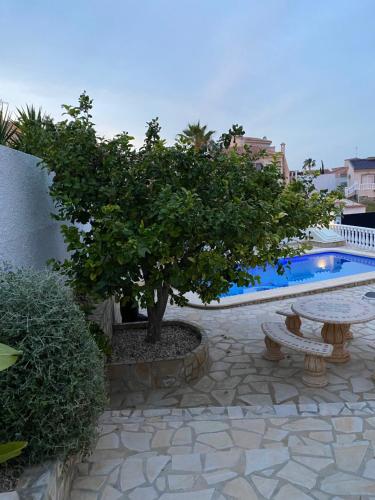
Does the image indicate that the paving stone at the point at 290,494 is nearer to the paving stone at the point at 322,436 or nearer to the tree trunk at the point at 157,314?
the paving stone at the point at 322,436

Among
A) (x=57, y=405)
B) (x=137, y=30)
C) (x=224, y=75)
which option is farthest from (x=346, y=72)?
(x=57, y=405)

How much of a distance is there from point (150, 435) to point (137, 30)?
1187 cm

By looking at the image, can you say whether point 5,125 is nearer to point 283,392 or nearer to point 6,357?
point 6,357

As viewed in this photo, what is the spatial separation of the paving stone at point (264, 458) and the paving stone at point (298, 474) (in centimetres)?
9

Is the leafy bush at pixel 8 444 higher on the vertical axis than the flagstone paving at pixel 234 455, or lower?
higher

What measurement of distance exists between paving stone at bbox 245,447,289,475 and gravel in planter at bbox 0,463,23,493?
1.84m

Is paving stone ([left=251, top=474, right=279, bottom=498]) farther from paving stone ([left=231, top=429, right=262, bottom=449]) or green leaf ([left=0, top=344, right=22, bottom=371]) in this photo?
green leaf ([left=0, top=344, right=22, bottom=371])

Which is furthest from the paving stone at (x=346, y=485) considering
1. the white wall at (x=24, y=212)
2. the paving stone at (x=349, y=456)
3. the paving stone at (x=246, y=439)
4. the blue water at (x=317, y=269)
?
the blue water at (x=317, y=269)

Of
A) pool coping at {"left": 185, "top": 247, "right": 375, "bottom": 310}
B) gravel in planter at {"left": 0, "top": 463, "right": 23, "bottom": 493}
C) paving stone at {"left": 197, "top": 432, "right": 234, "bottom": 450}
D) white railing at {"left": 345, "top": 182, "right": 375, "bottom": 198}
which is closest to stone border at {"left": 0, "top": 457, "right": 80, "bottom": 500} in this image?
gravel in planter at {"left": 0, "top": 463, "right": 23, "bottom": 493}

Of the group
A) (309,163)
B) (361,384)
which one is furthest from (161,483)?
(309,163)

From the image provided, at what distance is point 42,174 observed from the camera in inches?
205

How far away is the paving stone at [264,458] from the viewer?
3236 millimetres

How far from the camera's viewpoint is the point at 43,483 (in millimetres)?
2430

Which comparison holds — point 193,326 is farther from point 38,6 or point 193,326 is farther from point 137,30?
point 137,30
